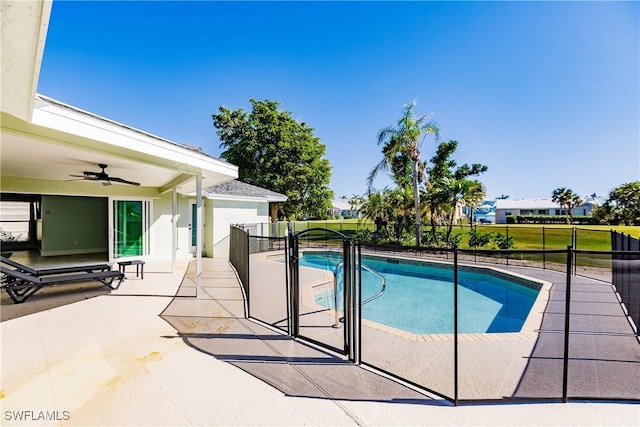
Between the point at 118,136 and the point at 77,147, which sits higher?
the point at 118,136

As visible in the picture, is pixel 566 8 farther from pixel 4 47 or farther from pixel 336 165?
pixel 336 165

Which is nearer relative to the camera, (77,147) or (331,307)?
(77,147)

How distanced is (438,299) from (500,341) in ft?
10.9

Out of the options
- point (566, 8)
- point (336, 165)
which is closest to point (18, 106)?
point (566, 8)

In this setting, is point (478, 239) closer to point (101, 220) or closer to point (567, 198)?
point (101, 220)

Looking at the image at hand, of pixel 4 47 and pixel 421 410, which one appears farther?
pixel 421 410

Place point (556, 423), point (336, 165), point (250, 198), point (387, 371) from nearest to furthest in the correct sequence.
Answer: point (556, 423)
point (387, 371)
point (250, 198)
point (336, 165)

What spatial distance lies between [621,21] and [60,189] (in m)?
17.1

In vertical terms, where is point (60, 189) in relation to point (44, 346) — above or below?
above

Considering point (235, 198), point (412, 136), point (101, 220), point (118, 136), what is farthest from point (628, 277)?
point (101, 220)

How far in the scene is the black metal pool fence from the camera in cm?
289

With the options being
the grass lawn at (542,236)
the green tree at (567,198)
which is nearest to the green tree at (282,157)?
the grass lawn at (542,236)

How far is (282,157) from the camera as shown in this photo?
2442 centimetres

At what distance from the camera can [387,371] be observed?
327 centimetres
